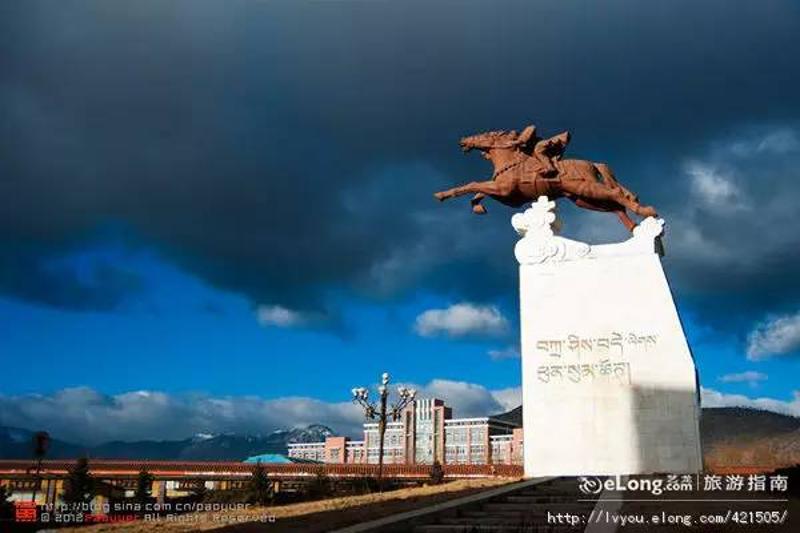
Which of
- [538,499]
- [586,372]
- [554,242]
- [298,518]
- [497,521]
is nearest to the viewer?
[497,521]

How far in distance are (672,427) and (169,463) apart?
2183cm

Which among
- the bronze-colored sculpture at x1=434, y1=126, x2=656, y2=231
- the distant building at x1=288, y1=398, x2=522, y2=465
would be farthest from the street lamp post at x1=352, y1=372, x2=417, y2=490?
the distant building at x1=288, y1=398, x2=522, y2=465

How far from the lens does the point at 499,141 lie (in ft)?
61.6

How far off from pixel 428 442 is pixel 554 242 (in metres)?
92.2

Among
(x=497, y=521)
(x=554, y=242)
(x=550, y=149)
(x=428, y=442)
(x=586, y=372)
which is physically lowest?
(x=428, y=442)

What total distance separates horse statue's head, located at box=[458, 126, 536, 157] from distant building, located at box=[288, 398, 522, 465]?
71.4 m

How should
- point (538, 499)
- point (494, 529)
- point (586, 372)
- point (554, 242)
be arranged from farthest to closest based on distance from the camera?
point (554, 242), point (586, 372), point (538, 499), point (494, 529)

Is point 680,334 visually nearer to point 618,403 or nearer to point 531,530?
point 618,403

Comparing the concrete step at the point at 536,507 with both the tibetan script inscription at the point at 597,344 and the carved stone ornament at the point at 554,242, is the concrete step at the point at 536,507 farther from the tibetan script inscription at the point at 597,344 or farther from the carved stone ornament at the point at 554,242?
the carved stone ornament at the point at 554,242

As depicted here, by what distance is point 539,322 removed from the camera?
16891 millimetres

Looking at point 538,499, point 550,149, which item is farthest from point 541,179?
point 538,499

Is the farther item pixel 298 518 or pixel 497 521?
pixel 298 518

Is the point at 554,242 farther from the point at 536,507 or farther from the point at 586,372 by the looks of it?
the point at 536,507

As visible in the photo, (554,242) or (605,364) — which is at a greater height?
(554,242)
